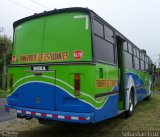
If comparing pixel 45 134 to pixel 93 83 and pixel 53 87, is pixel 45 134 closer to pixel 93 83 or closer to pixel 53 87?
pixel 53 87

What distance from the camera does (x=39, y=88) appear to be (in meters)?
6.97

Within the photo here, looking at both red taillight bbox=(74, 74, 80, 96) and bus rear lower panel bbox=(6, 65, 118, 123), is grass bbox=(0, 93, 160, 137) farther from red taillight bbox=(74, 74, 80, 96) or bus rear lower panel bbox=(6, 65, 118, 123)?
red taillight bbox=(74, 74, 80, 96)

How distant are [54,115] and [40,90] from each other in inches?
28.8

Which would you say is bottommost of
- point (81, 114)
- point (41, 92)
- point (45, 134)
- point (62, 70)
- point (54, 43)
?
point (45, 134)

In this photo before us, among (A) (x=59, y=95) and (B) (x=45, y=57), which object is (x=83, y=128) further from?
(B) (x=45, y=57)

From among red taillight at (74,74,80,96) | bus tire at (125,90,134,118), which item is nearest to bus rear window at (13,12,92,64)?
red taillight at (74,74,80,96)

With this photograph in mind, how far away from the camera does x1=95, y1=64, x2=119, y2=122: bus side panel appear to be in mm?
6660

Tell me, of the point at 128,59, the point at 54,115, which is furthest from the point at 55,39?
the point at 128,59

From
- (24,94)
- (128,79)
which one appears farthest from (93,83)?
(128,79)

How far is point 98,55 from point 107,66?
0.67m

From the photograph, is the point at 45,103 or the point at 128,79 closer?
the point at 45,103

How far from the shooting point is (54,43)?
701 centimetres

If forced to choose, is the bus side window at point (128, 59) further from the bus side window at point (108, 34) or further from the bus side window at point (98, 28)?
the bus side window at point (98, 28)

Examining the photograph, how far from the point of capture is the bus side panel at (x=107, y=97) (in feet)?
21.9
